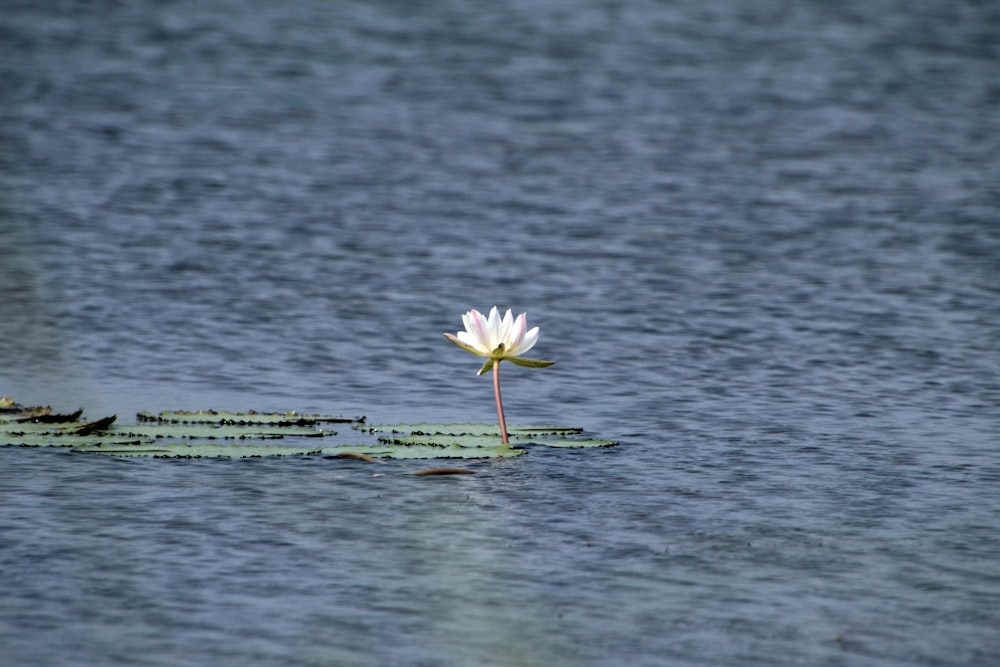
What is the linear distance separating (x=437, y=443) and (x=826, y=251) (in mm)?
3288

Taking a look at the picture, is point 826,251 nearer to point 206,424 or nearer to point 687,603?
point 206,424

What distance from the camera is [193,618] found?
10.8 feet

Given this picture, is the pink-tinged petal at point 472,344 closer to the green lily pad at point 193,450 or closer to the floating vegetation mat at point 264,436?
the floating vegetation mat at point 264,436

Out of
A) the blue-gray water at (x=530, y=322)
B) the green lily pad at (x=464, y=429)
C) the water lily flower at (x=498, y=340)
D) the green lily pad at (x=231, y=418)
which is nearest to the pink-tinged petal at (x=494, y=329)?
the water lily flower at (x=498, y=340)

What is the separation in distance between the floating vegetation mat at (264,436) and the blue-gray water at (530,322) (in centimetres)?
6

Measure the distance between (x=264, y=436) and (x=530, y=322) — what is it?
71.8 inches

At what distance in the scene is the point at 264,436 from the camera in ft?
15.3

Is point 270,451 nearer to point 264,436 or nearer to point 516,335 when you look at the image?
point 264,436

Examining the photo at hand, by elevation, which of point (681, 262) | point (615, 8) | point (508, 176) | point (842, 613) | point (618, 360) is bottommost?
point (842, 613)

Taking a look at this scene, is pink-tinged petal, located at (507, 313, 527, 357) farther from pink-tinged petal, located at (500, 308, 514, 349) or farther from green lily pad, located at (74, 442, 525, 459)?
green lily pad, located at (74, 442, 525, 459)

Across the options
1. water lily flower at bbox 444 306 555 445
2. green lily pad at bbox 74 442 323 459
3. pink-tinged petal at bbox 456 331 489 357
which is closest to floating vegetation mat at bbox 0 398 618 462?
green lily pad at bbox 74 442 323 459

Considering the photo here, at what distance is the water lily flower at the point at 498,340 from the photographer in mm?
4625

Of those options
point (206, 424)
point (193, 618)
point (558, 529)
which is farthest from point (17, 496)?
point (558, 529)

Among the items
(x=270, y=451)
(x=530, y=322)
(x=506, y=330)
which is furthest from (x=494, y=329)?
(x=530, y=322)
